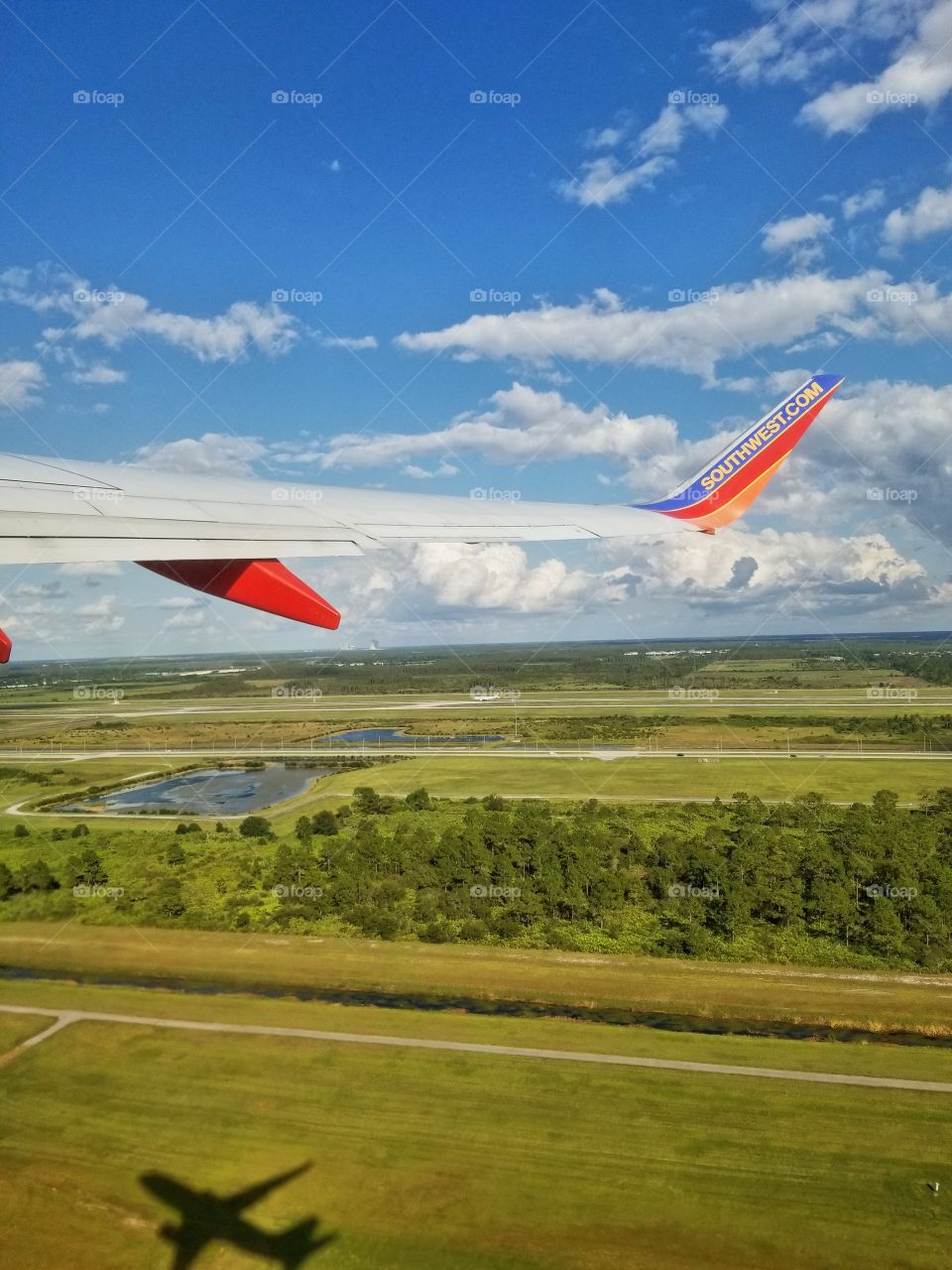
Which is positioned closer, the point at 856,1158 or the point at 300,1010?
the point at 856,1158

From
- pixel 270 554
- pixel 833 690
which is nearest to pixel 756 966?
pixel 270 554

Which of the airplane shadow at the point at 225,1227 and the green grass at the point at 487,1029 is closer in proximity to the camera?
the airplane shadow at the point at 225,1227

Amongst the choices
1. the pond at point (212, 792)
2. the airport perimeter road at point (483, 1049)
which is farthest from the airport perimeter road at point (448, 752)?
the airport perimeter road at point (483, 1049)

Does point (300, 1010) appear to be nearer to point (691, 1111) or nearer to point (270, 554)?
point (691, 1111)

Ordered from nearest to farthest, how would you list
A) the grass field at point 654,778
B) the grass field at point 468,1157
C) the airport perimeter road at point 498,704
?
the grass field at point 468,1157, the grass field at point 654,778, the airport perimeter road at point 498,704

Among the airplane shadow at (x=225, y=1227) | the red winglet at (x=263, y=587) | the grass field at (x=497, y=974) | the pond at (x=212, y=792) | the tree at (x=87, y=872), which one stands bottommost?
the airplane shadow at (x=225, y=1227)

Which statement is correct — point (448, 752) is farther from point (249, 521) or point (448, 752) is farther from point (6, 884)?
point (249, 521)

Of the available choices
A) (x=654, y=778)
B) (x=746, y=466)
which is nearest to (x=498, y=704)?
(x=654, y=778)

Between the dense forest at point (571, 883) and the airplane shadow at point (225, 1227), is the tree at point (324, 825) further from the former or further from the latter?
the airplane shadow at point (225, 1227)
